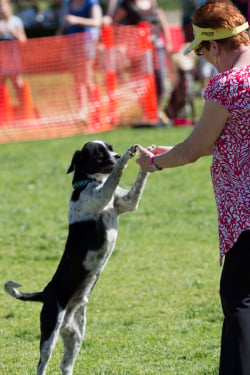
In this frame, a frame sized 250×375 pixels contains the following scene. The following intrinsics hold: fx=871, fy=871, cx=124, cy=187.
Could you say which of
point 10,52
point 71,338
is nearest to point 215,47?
point 71,338

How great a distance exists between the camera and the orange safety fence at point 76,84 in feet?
44.6

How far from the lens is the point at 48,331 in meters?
4.43

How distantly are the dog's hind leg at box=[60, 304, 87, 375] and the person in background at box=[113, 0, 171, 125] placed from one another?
9346mm

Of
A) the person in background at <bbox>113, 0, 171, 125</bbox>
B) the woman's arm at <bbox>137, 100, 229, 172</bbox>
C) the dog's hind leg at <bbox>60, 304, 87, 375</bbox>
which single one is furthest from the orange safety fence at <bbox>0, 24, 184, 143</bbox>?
the woman's arm at <bbox>137, 100, 229, 172</bbox>

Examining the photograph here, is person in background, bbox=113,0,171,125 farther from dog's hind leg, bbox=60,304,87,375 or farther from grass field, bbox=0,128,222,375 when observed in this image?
dog's hind leg, bbox=60,304,87,375

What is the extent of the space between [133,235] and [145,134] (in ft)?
16.5

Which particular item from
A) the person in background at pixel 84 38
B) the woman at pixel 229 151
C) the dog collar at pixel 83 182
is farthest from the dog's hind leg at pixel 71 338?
the person in background at pixel 84 38

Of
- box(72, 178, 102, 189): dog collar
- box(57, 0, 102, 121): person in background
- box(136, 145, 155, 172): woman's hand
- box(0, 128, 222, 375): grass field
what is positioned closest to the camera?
box(136, 145, 155, 172): woman's hand

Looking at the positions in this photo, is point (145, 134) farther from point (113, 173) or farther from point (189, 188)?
point (113, 173)

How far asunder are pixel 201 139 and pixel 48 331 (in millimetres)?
1443

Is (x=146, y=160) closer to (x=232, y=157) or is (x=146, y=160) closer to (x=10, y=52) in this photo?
(x=232, y=157)

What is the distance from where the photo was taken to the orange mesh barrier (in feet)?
44.6

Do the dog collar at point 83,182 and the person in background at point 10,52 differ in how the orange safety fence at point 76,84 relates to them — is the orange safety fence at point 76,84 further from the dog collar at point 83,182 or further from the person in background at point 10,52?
the dog collar at point 83,182

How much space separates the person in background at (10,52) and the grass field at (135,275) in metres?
3.47
